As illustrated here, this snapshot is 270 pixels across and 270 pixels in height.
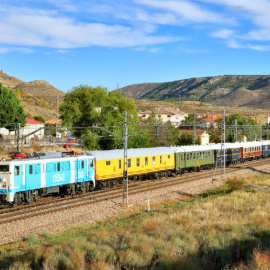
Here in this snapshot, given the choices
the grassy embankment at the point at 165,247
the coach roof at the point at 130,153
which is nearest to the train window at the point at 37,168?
the coach roof at the point at 130,153

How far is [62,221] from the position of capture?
19.9m

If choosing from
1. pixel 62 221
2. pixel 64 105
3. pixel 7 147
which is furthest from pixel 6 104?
pixel 62 221

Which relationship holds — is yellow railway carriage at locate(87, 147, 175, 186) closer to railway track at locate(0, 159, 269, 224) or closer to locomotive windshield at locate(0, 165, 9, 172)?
railway track at locate(0, 159, 269, 224)

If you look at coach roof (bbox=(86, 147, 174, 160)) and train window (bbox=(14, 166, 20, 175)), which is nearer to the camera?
train window (bbox=(14, 166, 20, 175))

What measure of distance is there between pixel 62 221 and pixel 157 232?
7.86 metres

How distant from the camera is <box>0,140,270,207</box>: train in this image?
72.2 ft

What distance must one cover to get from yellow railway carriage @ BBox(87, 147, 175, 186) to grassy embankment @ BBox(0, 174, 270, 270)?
11.0 meters

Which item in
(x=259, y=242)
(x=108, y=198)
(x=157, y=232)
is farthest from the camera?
(x=108, y=198)

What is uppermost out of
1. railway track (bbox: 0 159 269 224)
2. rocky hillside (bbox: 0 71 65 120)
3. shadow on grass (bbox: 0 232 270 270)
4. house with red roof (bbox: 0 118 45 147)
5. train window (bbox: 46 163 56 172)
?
rocky hillside (bbox: 0 71 65 120)

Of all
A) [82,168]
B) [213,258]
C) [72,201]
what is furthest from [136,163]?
[213,258]

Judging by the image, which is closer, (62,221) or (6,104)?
(62,221)

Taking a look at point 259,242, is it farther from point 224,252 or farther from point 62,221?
point 62,221

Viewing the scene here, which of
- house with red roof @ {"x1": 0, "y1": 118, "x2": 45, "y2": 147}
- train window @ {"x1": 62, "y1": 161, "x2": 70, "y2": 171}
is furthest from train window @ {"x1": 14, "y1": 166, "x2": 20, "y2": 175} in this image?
house with red roof @ {"x1": 0, "y1": 118, "x2": 45, "y2": 147}

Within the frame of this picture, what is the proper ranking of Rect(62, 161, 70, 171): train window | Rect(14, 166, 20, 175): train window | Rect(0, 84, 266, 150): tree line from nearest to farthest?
Rect(14, 166, 20, 175): train window
Rect(62, 161, 70, 171): train window
Rect(0, 84, 266, 150): tree line
